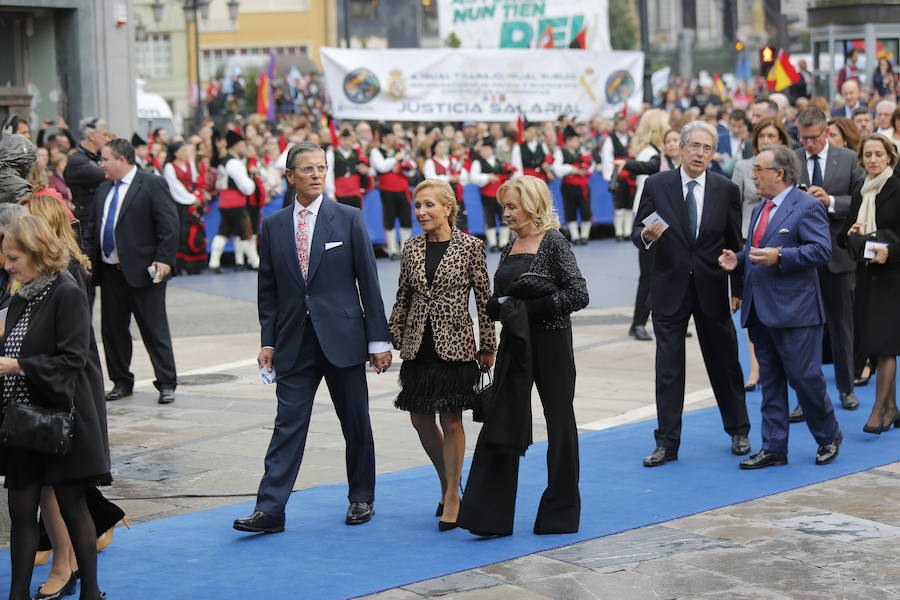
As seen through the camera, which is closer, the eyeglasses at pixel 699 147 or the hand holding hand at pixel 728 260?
the hand holding hand at pixel 728 260

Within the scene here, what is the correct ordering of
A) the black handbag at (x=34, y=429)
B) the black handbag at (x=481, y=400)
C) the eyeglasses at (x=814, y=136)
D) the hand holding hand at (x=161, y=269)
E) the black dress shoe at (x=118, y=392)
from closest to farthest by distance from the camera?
the black handbag at (x=34, y=429) → the black handbag at (x=481, y=400) → the eyeglasses at (x=814, y=136) → the hand holding hand at (x=161, y=269) → the black dress shoe at (x=118, y=392)

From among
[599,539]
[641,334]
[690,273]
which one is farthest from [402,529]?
[641,334]

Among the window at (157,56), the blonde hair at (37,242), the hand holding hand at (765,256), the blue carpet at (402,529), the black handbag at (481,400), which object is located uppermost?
the window at (157,56)

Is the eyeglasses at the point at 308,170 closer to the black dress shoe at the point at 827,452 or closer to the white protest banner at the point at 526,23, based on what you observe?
the black dress shoe at the point at 827,452

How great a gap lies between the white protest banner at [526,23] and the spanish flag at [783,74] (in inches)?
126

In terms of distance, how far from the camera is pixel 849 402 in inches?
382

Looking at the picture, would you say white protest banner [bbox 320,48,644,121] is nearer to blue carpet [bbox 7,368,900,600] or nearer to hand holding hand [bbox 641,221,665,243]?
blue carpet [bbox 7,368,900,600]

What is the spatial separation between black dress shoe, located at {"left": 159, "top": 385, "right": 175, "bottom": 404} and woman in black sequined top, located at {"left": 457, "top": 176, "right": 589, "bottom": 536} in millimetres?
4391

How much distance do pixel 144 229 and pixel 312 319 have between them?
412cm

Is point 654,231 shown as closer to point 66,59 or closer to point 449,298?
point 449,298

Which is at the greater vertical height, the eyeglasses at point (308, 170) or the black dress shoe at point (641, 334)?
the eyeglasses at point (308, 170)

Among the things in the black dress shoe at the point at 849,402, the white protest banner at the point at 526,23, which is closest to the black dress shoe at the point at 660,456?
the black dress shoe at the point at 849,402

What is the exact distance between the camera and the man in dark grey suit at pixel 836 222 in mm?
9633

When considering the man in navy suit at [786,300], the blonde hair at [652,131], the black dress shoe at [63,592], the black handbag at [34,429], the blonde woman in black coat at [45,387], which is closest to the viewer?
the black handbag at [34,429]
